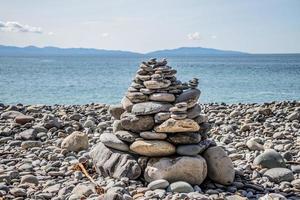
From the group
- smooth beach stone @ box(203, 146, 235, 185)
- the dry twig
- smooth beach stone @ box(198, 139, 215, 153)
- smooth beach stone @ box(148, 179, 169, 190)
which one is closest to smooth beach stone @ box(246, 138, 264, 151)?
smooth beach stone @ box(198, 139, 215, 153)

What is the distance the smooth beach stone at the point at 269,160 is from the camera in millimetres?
8078

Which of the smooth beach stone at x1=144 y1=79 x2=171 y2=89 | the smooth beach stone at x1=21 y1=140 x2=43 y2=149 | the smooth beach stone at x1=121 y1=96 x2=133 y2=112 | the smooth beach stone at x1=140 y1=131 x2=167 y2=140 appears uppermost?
the smooth beach stone at x1=144 y1=79 x2=171 y2=89

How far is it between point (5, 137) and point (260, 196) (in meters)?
6.75

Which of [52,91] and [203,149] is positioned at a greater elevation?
[203,149]

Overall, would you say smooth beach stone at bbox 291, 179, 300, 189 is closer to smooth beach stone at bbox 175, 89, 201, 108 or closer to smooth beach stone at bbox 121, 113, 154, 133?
smooth beach stone at bbox 175, 89, 201, 108

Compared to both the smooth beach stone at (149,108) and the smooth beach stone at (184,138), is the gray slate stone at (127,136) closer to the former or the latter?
the smooth beach stone at (149,108)

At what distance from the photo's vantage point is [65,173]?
7684 mm

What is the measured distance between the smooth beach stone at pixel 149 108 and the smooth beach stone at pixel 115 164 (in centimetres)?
75

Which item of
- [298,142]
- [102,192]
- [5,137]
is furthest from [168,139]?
[5,137]

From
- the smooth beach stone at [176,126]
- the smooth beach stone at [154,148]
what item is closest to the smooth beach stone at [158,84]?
the smooth beach stone at [176,126]

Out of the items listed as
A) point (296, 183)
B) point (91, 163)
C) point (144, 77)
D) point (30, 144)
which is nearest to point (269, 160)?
point (296, 183)

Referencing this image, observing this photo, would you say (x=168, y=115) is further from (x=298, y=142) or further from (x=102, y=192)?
(x=298, y=142)

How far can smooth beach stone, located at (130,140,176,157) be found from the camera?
7131 millimetres

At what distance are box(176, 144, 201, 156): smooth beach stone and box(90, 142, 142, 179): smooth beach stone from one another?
0.71 metres
